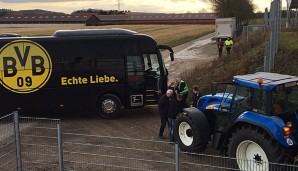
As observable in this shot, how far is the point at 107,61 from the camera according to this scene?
14.1m

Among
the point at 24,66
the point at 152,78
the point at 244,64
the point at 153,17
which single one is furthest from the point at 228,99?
the point at 153,17

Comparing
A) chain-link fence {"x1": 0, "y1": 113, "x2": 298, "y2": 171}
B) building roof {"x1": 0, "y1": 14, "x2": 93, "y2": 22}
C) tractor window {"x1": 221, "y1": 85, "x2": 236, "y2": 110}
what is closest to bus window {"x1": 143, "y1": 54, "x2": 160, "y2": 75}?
chain-link fence {"x1": 0, "y1": 113, "x2": 298, "y2": 171}

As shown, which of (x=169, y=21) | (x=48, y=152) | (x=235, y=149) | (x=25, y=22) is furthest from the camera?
(x=25, y=22)

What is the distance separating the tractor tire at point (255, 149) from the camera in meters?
7.31

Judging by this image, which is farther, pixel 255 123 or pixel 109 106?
pixel 109 106

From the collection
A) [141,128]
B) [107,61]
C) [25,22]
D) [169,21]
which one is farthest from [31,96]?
[25,22]

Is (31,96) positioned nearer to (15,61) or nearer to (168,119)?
(15,61)

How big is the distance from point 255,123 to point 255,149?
588 millimetres

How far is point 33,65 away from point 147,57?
4.05 metres

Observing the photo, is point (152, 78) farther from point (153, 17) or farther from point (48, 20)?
point (48, 20)

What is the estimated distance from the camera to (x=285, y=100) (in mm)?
8000

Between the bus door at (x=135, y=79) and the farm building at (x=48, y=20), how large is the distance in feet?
239

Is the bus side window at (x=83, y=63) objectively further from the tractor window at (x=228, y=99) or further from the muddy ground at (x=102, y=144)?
the tractor window at (x=228, y=99)

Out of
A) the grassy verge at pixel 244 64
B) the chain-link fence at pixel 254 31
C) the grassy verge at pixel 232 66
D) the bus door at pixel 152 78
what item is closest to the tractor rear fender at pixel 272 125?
the bus door at pixel 152 78
